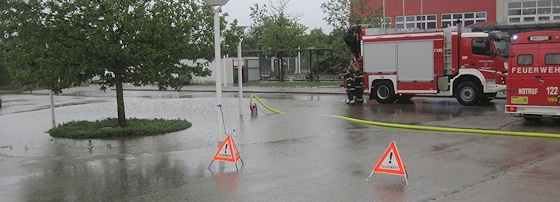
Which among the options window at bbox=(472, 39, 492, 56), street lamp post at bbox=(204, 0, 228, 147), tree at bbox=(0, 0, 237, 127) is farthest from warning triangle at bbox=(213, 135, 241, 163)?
window at bbox=(472, 39, 492, 56)

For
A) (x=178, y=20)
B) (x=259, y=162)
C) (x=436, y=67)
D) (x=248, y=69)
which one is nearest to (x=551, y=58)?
(x=436, y=67)

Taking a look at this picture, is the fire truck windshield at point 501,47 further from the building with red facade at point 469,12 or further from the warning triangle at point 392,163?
the building with red facade at point 469,12

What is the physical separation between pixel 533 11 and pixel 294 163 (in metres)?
38.9

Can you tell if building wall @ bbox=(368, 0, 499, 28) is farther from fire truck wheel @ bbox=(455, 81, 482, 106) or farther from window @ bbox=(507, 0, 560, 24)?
fire truck wheel @ bbox=(455, 81, 482, 106)

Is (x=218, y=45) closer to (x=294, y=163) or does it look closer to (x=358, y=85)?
(x=294, y=163)

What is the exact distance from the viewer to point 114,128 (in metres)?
14.6

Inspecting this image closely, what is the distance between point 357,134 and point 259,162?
4.07 m

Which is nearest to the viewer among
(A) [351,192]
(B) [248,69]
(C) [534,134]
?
(A) [351,192]

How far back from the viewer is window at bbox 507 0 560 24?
41.0 m

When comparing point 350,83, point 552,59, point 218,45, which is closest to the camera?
point 218,45

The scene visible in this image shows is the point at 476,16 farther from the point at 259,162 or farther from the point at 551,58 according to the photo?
the point at 259,162

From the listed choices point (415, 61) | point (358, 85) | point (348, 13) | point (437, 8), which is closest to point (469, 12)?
point (437, 8)

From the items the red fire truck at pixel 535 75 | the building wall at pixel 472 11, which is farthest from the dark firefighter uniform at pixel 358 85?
the building wall at pixel 472 11

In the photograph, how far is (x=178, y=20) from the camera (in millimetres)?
14102
